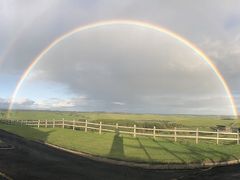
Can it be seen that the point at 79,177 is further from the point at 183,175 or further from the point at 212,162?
the point at 212,162

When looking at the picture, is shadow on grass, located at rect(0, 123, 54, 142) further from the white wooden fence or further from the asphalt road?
the asphalt road

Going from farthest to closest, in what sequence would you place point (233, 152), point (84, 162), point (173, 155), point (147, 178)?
1. point (233, 152)
2. point (173, 155)
3. point (84, 162)
4. point (147, 178)

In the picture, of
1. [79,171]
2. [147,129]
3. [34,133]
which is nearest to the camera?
[79,171]

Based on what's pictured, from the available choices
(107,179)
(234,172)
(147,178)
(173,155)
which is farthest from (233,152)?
(107,179)

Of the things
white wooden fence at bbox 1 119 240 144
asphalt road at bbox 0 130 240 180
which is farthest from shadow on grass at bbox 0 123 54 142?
asphalt road at bbox 0 130 240 180

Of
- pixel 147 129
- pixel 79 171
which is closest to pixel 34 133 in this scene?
pixel 147 129

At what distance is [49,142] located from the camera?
29219 millimetres

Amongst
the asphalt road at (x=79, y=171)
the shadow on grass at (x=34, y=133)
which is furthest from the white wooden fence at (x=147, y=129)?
the asphalt road at (x=79, y=171)

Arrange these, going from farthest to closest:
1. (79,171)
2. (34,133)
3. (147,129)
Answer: (34,133) < (147,129) < (79,171)

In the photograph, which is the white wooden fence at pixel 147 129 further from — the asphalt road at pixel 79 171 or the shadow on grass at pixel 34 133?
the asphalt road at pixel 79 171

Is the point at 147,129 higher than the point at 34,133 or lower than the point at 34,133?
higher

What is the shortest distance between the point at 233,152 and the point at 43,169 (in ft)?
52.2

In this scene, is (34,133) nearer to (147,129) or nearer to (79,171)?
(147,129)

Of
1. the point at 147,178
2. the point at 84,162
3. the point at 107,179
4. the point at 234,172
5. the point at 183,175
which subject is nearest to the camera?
the point at 107,179
